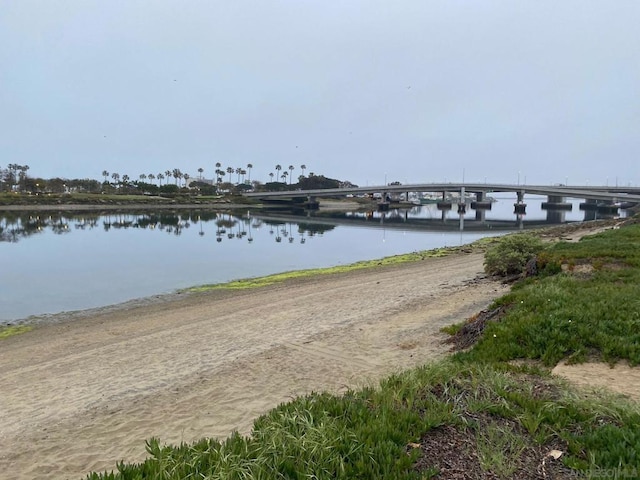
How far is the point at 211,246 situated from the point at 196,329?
3084 cm

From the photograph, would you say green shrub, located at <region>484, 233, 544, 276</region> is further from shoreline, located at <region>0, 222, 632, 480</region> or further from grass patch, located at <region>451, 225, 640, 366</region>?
grass patch, located at <region>451, 225, 640, 366</region>

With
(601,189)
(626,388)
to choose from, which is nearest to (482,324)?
(626,388)

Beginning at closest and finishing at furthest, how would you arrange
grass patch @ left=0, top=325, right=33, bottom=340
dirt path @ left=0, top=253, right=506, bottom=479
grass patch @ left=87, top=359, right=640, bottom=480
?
grass patch @ left=87, top=359, right=640, bottom=480
dirt path @ left=0, top=253, right=506, bottom=479
grass patch @ left=0, top=325, right=33, bottom=340

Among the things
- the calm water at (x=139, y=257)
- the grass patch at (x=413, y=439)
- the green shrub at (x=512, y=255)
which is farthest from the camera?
the calm water at (x=139, y=257)

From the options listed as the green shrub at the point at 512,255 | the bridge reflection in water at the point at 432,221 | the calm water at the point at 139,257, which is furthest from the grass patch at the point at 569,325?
the bridge reflection in water at the point at 432,221

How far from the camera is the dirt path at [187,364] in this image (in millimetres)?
5875

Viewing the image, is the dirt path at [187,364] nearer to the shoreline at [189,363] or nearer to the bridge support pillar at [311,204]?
the shoreline at [189,363]

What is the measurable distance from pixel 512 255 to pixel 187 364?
528 inches

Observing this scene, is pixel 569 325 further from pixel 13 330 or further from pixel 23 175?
pixel 23 175

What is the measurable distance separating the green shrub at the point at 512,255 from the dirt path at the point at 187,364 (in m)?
2.04

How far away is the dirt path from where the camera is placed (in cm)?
588

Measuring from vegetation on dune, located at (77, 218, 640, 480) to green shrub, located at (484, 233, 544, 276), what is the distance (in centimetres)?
1101

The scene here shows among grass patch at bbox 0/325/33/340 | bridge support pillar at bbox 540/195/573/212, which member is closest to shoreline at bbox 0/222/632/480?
grass patch at bbox 0/325/33/340

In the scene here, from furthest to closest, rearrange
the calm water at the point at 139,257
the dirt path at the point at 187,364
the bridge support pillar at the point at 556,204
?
the bridge support pillar at the point at 556,204 → the calm water at the point at 139,257 → the dirt path at the point at 187,364
